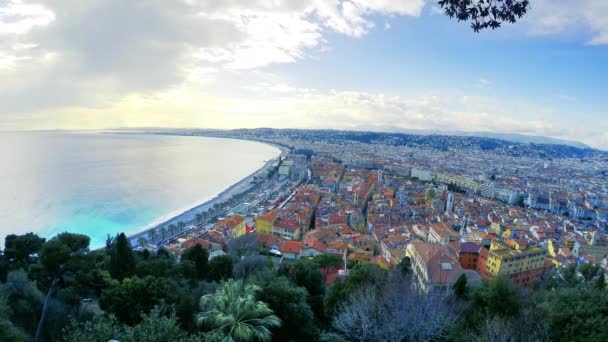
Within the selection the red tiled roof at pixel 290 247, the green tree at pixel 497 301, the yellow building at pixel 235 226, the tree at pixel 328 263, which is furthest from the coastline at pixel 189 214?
the green tree at pixel 497 301

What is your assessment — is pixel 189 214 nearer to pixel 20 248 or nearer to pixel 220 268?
pixel 20 248

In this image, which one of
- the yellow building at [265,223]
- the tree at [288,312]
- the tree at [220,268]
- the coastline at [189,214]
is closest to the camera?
the tree at [288,312]

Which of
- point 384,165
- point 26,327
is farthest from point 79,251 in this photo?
point 384,165

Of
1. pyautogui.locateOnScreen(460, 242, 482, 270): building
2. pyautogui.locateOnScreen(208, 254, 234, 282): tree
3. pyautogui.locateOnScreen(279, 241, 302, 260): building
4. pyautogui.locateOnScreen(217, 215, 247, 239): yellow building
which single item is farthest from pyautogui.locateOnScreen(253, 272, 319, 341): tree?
pyautogui.locateOnScreen(217, 215, 247, 239): yellow building

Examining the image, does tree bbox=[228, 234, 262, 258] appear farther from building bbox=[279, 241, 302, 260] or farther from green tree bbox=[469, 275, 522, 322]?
green tree bbox=[469, 275, 522, 322]

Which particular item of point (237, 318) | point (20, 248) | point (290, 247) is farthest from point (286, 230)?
point (237, 318)

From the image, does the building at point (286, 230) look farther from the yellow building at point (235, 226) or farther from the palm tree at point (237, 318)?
the palm tree at point (237, 318)

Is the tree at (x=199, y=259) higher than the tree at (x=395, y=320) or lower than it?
lower
